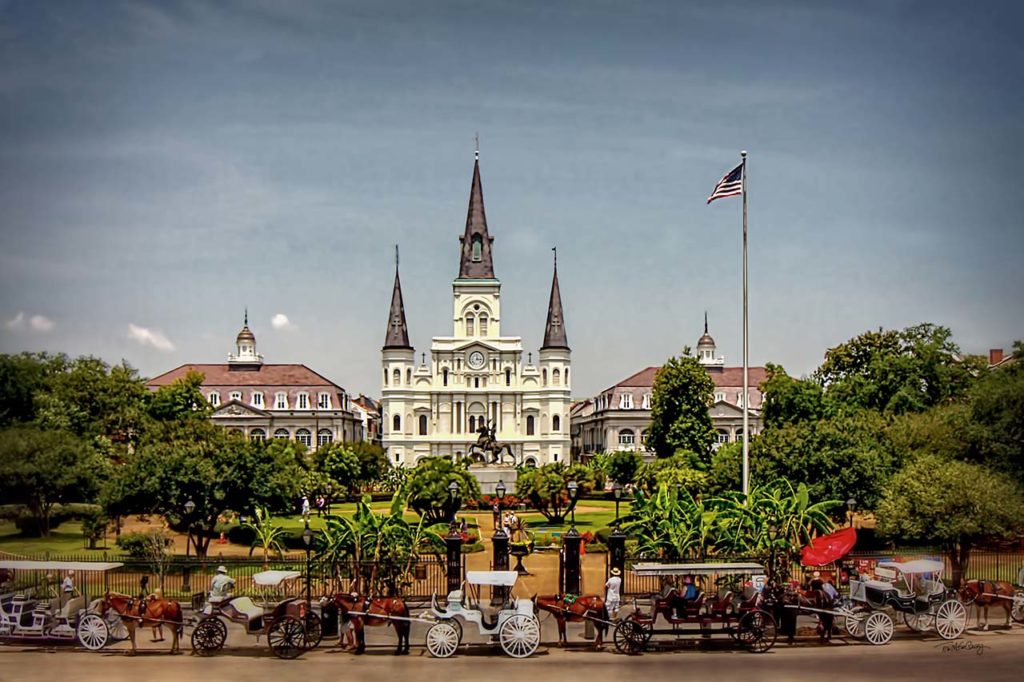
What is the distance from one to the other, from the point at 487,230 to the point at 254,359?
1257 inches

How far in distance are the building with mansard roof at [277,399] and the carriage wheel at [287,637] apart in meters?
83.8

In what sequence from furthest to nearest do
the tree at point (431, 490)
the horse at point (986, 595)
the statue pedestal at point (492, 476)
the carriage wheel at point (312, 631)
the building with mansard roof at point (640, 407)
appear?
the building with mansard roof at point (640, 407)
the statue pedestal at point (492, 476)
the tree at point (431, 490)
the horse at point (986, 595)
the carriage wheel at point (312, 631)

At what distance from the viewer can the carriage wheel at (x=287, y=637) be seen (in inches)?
682

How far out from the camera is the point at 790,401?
61750mm

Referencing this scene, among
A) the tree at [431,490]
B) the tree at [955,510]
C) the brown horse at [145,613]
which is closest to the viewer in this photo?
the brown horse at [145,613]

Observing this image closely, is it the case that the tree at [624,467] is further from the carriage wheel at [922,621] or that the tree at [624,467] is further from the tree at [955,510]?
the carriage wheel at [922,621]

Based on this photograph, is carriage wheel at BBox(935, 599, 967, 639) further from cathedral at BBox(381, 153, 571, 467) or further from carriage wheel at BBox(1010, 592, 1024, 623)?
cathedral at BBox(381, 153, 571, 467)

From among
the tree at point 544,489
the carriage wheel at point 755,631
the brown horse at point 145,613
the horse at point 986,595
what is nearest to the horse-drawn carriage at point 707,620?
the carriage wheel at point 755,631

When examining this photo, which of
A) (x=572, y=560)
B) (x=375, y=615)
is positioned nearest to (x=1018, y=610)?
(x=572, y=560)

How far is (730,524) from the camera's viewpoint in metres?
25.8

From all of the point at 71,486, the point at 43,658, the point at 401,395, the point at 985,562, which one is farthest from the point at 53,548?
the point at 401,395

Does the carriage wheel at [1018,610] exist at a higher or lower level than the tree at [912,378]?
lower

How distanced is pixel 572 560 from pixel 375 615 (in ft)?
22.6

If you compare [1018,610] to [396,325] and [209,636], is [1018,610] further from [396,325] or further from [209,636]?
[396,325]
